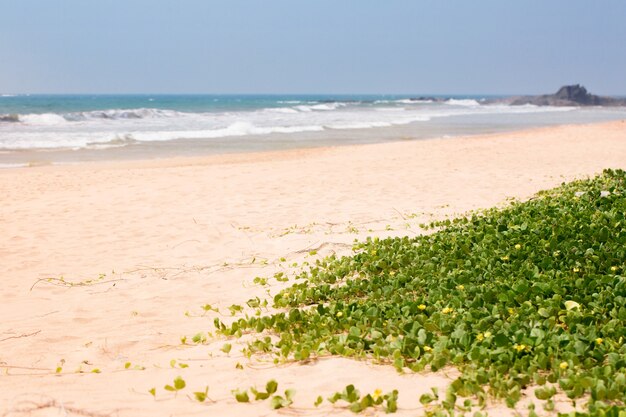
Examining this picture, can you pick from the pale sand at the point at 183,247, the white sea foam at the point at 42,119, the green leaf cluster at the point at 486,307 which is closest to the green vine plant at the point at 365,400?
the pale sand at the point at 183,247

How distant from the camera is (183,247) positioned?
973 centimetres

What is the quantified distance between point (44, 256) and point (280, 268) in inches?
146

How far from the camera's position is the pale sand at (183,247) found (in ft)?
14.6

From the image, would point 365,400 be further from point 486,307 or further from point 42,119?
point 42,119

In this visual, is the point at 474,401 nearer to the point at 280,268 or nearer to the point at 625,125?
the point at 280,268

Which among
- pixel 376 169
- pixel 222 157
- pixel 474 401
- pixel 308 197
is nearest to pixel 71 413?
pixel 474 401

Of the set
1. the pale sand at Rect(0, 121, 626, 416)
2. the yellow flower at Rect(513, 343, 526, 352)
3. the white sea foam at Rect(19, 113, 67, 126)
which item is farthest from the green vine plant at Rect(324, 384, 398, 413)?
the white sea foam at Rect(19, 113, 67, 126)

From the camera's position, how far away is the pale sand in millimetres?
4463

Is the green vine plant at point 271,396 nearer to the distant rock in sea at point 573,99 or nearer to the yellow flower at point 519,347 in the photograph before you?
the yellow flower at point 519,347

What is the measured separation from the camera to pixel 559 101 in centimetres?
10462

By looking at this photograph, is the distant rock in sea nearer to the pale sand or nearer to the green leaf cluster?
the pale sand

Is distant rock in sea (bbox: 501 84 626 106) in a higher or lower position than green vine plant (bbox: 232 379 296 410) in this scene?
higher

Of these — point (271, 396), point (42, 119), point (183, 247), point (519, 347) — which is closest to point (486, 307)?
point (519, 347)

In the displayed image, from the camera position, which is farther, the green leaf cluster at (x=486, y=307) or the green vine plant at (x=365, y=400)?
the green leaf cluster at (x=486, y=307)
